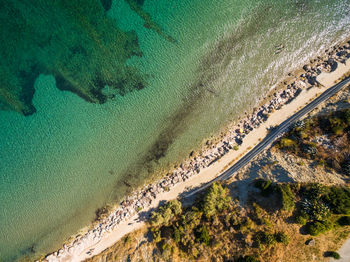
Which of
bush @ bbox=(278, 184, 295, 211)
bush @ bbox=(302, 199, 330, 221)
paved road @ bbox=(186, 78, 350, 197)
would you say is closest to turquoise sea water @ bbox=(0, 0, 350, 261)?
paved road @ bbox=(186, 78, 350, 197)

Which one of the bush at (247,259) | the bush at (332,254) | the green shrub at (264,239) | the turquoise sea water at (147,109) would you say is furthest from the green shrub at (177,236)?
the bush at (332,254)

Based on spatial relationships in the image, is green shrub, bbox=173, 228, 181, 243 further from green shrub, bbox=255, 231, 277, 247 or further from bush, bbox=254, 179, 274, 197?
bush, bbox=254, 179, 274, 197

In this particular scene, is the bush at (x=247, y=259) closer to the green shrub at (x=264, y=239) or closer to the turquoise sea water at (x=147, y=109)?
the green shrub at (x=264, y=239)

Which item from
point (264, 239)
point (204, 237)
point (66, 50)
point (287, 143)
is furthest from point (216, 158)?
point (66, 50)

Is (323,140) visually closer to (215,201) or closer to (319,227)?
(319,227)

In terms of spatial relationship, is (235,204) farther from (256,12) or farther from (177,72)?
(256,12)

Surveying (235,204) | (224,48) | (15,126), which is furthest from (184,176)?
(15,126)

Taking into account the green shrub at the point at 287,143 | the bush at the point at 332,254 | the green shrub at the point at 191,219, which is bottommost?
the bush at the point at 332,254
